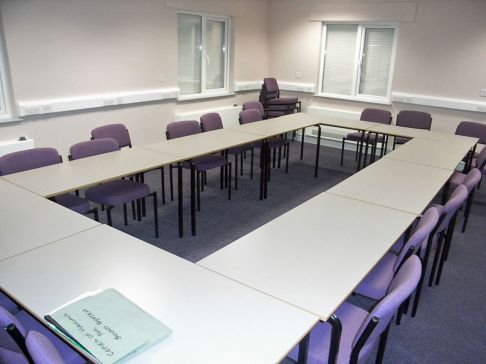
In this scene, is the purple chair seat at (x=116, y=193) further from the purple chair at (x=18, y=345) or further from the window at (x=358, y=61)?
the window at (x=358, y=61)

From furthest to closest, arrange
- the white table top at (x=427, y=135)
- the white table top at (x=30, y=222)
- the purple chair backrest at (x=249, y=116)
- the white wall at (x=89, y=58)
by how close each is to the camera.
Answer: the purple chair backrest at (x=249, y=116), the white table top at (x=427, y=135), the white wall at (x=89, y=58), the white table top at (x=30, y=222)

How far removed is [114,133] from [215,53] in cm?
332

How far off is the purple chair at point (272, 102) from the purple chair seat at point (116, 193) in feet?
13.5

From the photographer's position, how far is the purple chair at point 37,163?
3059 mm

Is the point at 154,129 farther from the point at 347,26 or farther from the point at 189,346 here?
the point at 189,346

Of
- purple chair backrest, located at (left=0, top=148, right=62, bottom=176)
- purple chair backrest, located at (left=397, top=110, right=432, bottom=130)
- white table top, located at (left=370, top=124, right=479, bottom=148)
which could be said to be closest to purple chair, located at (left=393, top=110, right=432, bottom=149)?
purple chair backrest, located at (left=397, top=110, right=432, bottom=130)

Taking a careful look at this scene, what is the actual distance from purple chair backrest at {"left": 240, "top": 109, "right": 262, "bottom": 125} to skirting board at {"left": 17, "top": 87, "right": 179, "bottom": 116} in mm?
1312

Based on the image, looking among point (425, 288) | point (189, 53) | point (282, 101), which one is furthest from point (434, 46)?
point (425, 288)

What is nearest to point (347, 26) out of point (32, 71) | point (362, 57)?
point (362, 57)

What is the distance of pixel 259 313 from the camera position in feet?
4.88

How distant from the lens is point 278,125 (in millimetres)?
5059

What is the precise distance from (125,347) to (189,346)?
201 millimetres

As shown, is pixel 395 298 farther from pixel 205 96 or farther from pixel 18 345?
pixel 205 96

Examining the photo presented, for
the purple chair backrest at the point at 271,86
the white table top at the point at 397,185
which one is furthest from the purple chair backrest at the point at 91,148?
the purple chair backrest at the point at 271,86
